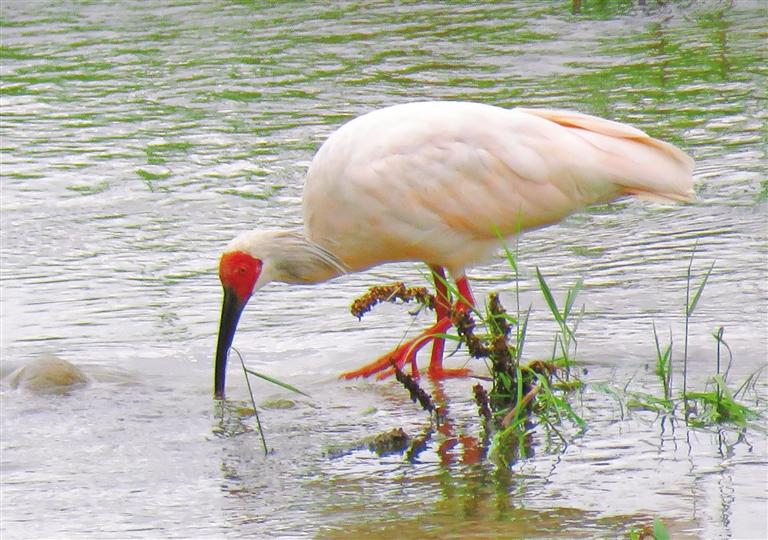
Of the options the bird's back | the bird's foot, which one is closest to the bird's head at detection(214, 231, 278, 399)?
the bird's back

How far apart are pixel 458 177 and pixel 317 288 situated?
43.4 inches

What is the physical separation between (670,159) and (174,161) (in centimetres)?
393

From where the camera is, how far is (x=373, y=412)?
5109 mm

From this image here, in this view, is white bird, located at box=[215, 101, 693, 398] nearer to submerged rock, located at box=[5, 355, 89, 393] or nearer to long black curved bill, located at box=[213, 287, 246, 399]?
long black curved bill, located at box=[213, 287, 246, 399]

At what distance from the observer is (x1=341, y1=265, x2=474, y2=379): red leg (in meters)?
5.23

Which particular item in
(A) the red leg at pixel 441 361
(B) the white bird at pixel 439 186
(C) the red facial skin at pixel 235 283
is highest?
(B) the white bird at pixel 439 186

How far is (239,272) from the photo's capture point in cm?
570

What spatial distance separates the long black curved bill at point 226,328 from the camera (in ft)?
17.8

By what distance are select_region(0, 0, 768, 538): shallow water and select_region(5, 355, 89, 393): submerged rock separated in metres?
0.08

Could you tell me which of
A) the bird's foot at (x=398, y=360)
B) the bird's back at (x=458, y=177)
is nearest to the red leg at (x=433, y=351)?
the bird's foot at (x=398, y=360)

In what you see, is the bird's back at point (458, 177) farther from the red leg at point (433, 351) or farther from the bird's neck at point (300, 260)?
the red leg at point (433, 351)

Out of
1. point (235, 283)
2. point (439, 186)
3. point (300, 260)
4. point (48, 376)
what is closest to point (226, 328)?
point (235, 283)

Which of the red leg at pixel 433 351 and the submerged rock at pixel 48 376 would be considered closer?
the red leg at pixel 433 351

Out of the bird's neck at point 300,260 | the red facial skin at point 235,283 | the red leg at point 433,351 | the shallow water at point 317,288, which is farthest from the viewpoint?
the bird's neck at point 300,260
